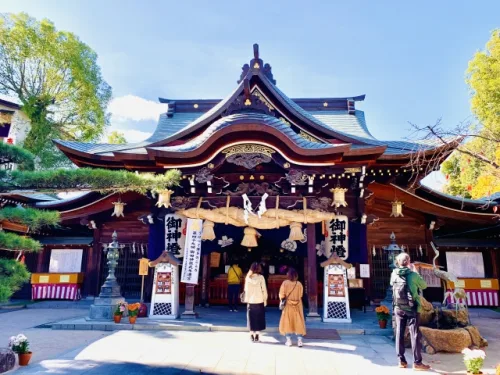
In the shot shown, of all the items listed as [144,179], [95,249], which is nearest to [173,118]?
[95,249]

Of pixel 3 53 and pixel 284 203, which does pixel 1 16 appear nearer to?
pixel 3 53

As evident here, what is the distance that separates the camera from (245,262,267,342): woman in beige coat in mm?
7270

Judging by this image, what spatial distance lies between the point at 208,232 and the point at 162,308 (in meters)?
2.39

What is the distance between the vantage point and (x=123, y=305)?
9.23m

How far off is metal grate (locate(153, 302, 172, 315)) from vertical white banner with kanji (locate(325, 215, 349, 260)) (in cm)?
480

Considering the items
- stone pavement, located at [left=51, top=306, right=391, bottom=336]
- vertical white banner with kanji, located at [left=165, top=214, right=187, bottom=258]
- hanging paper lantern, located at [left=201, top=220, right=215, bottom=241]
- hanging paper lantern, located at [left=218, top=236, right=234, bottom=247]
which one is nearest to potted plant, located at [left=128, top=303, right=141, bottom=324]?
stone pavement, located at [left=51, top=306, right=391, bottom=336]

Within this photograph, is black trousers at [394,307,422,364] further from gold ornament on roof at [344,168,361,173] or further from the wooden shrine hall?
gold ornament on roof at [344,168,361,173]

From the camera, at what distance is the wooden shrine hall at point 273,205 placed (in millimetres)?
9406

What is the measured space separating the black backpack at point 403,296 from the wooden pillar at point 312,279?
3.86m

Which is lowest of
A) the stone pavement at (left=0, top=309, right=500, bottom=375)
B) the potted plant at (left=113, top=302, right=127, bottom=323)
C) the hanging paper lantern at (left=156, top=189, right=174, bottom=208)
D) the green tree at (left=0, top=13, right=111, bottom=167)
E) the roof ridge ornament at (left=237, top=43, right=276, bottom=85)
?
the stone pavement at (left=0, top=309, right=500, bottom=375)

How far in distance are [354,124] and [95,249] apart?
39.3ft

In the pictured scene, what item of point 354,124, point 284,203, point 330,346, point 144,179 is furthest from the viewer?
point 354,124

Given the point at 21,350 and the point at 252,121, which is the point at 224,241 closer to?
the point at 252,121

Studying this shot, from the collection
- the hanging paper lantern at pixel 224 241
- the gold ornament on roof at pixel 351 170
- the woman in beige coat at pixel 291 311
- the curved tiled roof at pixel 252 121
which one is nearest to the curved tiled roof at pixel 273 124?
the curved tiled roof at pixel 252 121
